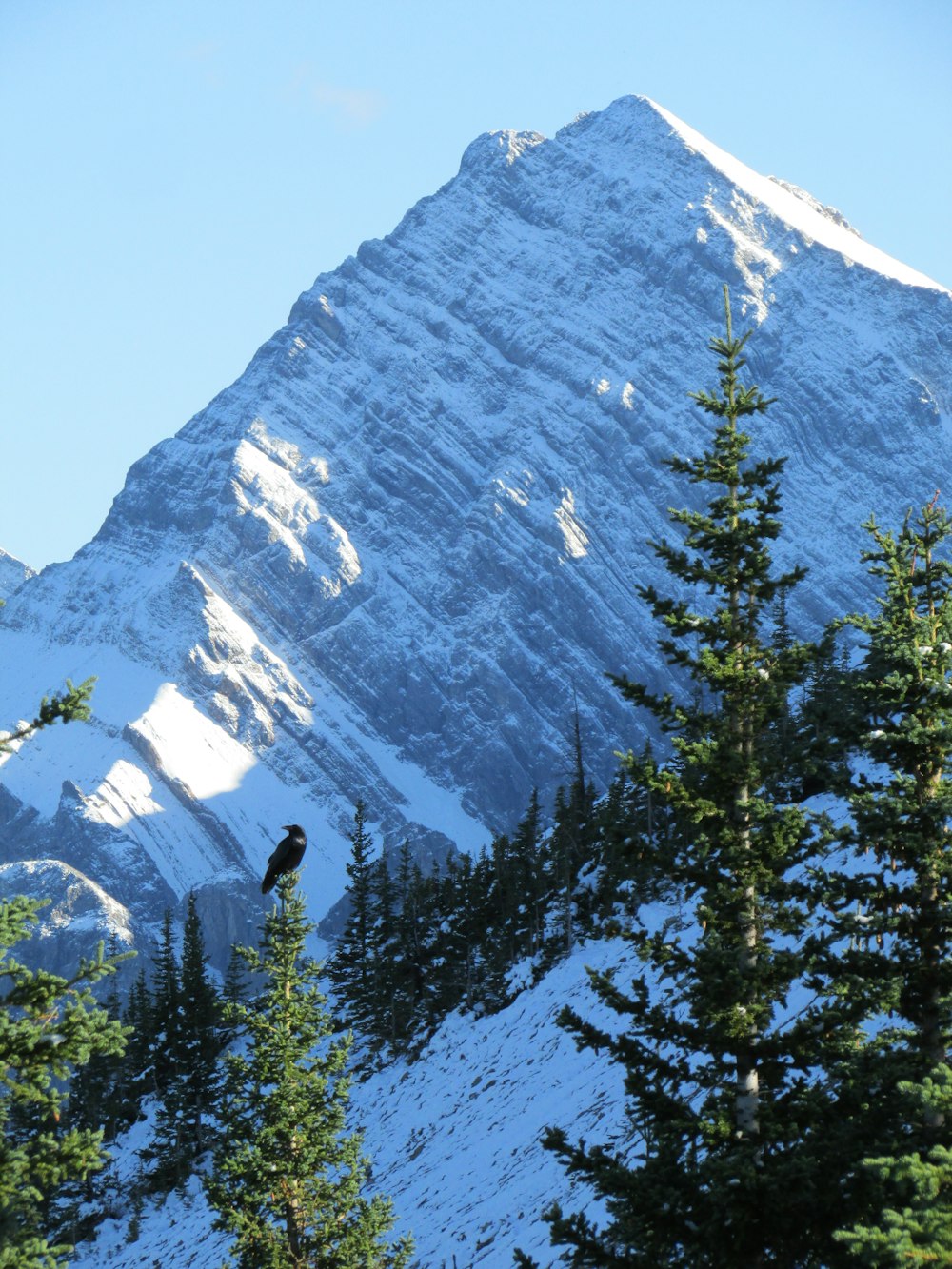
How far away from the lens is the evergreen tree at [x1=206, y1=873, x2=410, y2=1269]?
2273 cm

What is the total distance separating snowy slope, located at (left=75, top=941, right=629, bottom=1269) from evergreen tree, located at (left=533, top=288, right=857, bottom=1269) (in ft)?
33.8

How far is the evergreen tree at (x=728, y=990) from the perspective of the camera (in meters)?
14.3

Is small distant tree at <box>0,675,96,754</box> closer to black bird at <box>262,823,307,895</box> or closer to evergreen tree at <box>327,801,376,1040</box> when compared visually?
black bird at <box>262,823,307,895</box>

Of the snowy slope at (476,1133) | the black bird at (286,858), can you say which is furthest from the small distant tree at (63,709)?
the snowy slope at (476,1133)

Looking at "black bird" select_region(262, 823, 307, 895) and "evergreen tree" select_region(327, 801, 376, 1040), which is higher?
"evergreen tree" select_region(327, 801, 376, 1040)

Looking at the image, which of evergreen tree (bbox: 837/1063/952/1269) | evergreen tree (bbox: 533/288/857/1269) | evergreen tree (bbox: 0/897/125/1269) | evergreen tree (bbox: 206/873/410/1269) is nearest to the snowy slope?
evergreen tree (bbox: 206/873/410/1269)

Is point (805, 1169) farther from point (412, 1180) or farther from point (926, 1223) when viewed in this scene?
point (412, 1180)

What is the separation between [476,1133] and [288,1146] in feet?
86.4

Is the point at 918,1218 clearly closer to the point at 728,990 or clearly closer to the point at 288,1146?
the point at 728,990

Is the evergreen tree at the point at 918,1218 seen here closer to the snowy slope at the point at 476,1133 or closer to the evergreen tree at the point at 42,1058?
the evergreen tree at the point at 42,1058

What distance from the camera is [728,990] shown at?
15000 millimetres

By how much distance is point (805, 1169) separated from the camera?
1384cm

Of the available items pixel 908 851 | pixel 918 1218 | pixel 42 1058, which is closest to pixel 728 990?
pixel 908 851

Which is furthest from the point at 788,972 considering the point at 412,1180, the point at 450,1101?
the point at 450,1101
